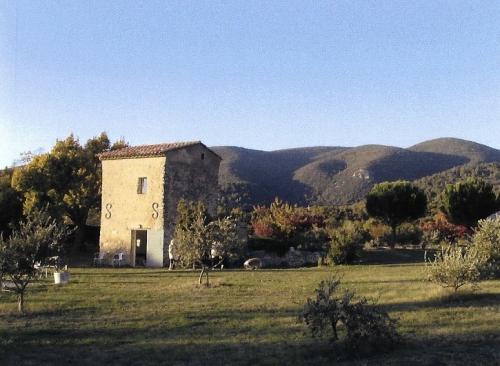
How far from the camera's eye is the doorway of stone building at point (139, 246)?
2722 cm

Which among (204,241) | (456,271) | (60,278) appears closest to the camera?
(456,271)

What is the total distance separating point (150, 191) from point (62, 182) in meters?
8.72

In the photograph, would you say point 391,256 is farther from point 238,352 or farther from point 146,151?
point 238,352

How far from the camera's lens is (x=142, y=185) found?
2700 cm

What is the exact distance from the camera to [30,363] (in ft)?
26.5

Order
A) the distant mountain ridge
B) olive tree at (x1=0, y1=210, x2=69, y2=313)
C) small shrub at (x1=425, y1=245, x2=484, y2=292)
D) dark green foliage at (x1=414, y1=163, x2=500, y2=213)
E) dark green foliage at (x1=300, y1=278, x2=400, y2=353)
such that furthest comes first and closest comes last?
the distant mountain ridge < dark green foliage at (x1=414, y1=163, x2=500, y2=213) < small shrub at (x1=425, y1=245, x2=484, y2=292) < olive tree at (x1=0, y1=210, x2=69, y2=313) < dark green foliage at (x1=300, y1=278, x2=400, y2=353)

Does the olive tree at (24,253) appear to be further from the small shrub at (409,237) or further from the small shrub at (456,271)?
the small shrub at (409,237)

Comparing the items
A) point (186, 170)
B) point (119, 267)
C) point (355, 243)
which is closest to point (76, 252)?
point (119, 267)

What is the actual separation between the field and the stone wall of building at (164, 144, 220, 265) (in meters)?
9.46

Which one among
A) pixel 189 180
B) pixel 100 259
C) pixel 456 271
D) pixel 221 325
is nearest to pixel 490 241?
pixel 456 271

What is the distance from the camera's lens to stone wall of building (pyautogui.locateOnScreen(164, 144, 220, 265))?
26.0 metres

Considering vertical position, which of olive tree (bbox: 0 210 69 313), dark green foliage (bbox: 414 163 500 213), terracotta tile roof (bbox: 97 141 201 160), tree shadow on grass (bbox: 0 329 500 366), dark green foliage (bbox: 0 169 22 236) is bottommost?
tree shadow on grass (bbox: 0 329 500 366)

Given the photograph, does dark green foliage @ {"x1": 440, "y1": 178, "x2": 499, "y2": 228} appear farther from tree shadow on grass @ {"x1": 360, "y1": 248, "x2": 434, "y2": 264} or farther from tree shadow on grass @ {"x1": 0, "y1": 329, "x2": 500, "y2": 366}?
tree shadow on grass @ {"x1": 0, "y1": 329, "x2": 500, "y2": 366}

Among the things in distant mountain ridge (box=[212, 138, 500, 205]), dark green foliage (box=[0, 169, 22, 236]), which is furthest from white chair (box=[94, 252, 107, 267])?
distant mountain ridge (box=[212, 138, 500, 205])
